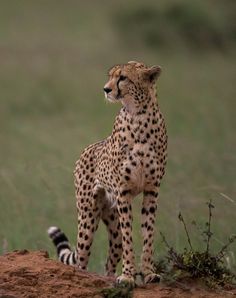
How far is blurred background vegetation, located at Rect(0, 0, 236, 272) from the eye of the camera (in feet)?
26.9

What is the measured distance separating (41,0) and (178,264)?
21.6 m

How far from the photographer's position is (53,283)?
17.0ft

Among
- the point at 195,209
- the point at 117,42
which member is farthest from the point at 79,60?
the point at 195,209

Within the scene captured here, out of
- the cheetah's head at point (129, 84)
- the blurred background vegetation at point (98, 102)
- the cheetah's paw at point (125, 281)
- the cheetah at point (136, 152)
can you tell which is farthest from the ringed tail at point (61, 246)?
the cheetah's head at point (129, 84)

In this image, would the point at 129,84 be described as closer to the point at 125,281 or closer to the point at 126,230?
the point at 126,230

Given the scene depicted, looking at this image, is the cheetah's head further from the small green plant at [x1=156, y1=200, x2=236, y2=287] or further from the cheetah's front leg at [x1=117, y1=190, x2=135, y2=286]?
the small green plant at [x1=156, y1=200, x2=236, y2=287]

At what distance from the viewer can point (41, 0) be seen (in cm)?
2661

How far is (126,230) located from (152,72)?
76 centimetres

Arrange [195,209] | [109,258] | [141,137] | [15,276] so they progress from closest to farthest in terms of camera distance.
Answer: [15,276]
[141,137]
[109,258]
[195,209]

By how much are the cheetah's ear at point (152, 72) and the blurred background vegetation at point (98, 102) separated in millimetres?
1349

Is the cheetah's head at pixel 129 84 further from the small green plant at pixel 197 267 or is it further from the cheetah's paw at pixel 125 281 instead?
the cheetah's paw at pixel 125 281

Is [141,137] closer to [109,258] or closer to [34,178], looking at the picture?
[109,258]

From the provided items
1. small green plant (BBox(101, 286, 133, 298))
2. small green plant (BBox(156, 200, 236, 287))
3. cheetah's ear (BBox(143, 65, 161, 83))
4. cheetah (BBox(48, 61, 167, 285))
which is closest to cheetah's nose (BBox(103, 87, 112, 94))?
cheetah (BBox(48, 61, 167, 285))

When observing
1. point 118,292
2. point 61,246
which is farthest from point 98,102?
point 118,292
